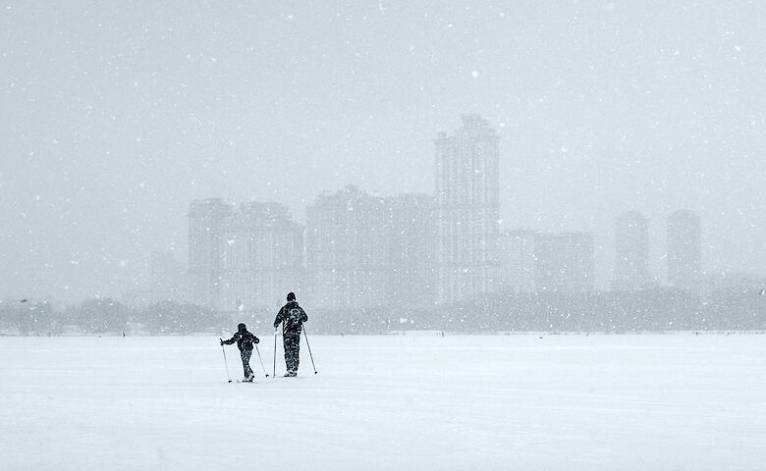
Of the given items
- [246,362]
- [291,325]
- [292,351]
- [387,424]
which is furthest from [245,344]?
[387,424]

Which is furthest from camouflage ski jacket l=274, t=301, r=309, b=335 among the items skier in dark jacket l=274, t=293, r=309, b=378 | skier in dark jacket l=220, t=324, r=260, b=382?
skier in dark jacket l=220, t=324, r=260, b=382

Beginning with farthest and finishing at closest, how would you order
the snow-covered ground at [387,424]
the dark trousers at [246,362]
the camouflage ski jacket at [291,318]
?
the camouflage ski jacket at [291,318], the dark trousers at [246,362], the snow-covered ground at [387,424]

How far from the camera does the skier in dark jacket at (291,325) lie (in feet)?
82.0

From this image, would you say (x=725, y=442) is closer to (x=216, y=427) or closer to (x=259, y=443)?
(x=259, y=443)

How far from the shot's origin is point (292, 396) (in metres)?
19.2

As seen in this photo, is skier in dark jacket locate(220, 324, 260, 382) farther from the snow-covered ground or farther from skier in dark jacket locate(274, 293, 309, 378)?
skier in dark jacket locate(274, 293, 309, 378)

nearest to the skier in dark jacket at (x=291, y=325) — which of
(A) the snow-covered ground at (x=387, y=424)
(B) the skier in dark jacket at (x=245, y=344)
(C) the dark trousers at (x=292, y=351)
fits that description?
(C) the dark trousers at (x=292, y=351)

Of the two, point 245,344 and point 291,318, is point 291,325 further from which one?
point 245,344

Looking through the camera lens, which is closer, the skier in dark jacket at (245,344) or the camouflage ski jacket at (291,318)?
the skier in dark jacket at (245,344)

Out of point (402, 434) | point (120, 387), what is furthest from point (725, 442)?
point (120, 387)

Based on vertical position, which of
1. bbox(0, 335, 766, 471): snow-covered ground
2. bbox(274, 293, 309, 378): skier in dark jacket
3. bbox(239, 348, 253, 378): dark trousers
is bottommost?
bbox(0, 335, 766, 471): snow-covered ground

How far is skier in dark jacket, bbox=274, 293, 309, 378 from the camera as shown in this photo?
2500 cm

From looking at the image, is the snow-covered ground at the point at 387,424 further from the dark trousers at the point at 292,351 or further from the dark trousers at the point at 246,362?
the dark trousers at the point at 292,351

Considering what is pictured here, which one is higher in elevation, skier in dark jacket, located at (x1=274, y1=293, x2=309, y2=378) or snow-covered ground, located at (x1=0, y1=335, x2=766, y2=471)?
skier in dark jacket, located at (x1=274, y1=293, x2=309, y2=378)
